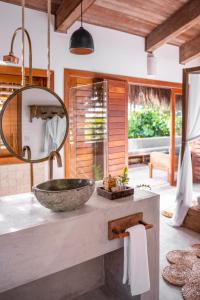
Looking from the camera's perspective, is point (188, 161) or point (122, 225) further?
point (188, 161)

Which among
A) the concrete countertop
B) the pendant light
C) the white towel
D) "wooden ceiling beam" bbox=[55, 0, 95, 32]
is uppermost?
"wooden ceiling beam" bbox=[55, 0, 95, 32]

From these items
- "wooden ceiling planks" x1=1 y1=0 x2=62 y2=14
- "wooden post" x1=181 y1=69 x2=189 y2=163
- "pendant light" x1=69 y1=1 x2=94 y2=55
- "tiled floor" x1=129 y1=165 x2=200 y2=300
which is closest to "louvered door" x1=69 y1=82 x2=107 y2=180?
"pendant light" x1=69 y1=1 x2=94 y2=55

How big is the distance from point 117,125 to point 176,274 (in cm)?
Answer: 246

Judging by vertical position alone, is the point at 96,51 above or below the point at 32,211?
above

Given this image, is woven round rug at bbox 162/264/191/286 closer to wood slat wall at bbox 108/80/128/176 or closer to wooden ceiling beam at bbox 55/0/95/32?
wood slat wall at bbox 108/80/128/176

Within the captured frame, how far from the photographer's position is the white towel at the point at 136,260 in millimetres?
1558

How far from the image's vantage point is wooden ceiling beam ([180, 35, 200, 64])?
496 centimetres

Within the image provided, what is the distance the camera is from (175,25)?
4031 mm

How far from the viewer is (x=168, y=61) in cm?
517

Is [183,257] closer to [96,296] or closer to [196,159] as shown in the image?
[96,296]

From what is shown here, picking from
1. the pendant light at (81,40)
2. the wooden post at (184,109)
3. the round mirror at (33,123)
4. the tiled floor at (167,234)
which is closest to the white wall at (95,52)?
the pendant light at (81,40)

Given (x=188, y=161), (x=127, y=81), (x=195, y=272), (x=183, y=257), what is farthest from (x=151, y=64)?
(x=195, y=272)

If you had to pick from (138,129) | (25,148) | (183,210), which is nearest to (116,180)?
(25,148)

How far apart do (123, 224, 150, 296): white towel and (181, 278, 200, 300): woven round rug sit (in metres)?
0.69
